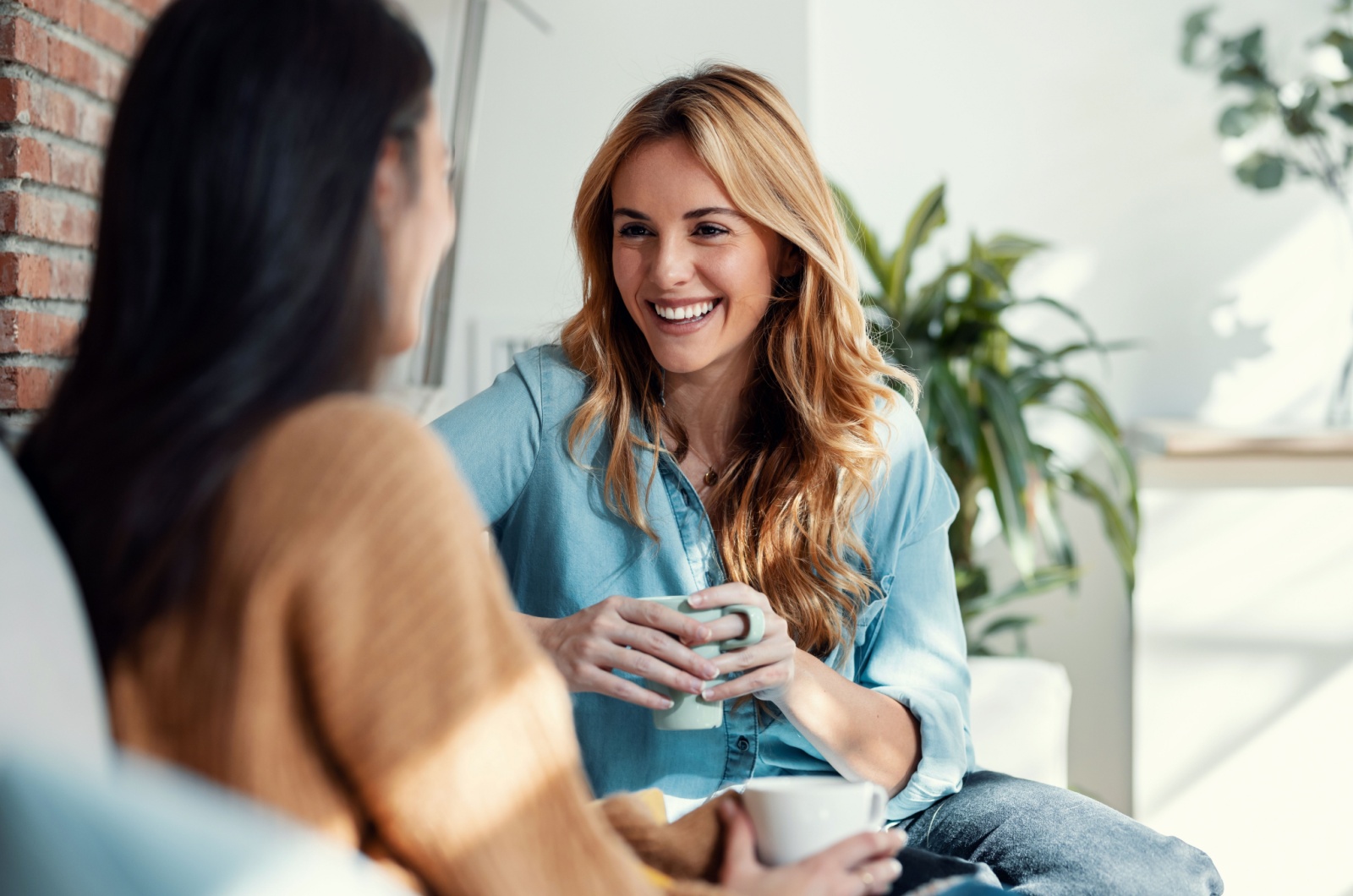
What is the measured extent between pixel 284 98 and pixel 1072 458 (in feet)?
8.44

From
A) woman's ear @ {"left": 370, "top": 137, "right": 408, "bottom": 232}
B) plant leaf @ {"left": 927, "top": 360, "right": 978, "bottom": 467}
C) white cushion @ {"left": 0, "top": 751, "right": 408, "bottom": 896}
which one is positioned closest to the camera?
white cushion @ {"left": 0, "top": 751, "right": 408, "bottom": 896}

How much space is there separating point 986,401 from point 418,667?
1935mm

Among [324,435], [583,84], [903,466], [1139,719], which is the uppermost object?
[583,84]

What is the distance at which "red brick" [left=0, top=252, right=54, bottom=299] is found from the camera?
4.70ft

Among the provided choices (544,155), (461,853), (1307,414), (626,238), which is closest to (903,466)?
(626,238)

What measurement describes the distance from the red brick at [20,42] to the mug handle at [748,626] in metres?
1.12

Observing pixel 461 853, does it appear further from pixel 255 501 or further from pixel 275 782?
pixel 255 501

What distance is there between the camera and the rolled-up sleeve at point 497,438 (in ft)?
4.69

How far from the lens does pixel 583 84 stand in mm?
2711

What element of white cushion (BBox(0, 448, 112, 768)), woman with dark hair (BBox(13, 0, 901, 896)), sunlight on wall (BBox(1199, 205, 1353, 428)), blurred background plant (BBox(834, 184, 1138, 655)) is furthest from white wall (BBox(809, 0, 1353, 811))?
white cushion (BBox(0, 448, 112, 768))

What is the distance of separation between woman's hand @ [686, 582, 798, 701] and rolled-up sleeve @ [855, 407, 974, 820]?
0.73 feet

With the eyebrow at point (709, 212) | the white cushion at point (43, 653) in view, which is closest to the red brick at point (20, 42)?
the eyebrow at point (709, 212)

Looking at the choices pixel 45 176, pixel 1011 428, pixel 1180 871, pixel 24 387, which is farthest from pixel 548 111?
pixel 1180 871

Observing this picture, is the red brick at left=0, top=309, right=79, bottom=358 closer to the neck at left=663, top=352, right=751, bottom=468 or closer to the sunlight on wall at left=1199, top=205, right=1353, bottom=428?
the neck at left=663, top=352, right=751, bottom=468
